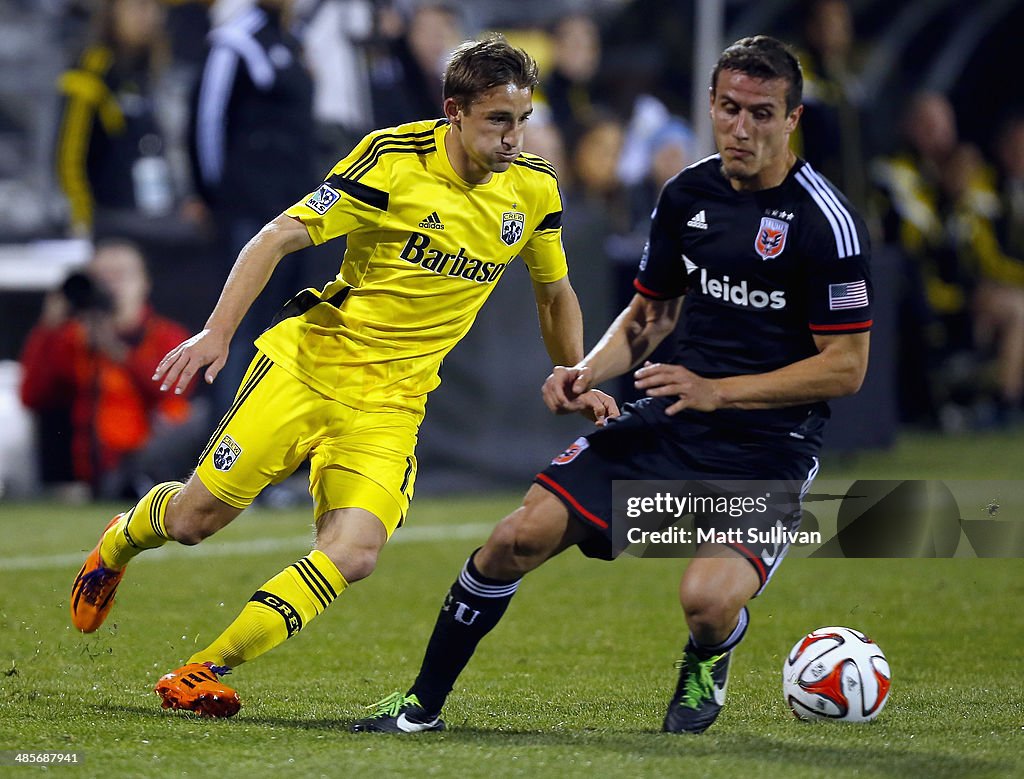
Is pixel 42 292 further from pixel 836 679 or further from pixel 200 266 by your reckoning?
pixel 836 679

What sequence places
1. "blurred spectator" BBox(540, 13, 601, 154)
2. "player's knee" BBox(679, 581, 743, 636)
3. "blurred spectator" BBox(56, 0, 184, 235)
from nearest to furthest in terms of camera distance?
1. "player's knee" BBox(679, 581, 743, 636)
2. "blurred spectator" BBox(56, 0, 184, 235)
3. "blurred spectator" BBox(540, 13, 601, 154)

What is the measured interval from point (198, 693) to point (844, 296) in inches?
83.7

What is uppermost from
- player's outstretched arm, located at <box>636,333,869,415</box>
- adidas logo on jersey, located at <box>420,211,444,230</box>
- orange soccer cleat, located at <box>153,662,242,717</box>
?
adidas logo on jersey, located at <box>420,211,444,230</box>

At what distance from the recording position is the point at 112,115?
11328mm

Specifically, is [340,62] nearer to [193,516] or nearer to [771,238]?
[193,516]

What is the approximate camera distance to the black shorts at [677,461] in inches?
189

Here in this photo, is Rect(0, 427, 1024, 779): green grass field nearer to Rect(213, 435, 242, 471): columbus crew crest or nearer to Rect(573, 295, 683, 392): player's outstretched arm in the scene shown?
Rect(213, 435, 242, 471): columbus crew crest

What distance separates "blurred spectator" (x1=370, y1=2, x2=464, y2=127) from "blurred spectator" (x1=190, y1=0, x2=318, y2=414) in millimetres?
1703

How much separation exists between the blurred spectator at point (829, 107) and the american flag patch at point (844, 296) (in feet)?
25.5

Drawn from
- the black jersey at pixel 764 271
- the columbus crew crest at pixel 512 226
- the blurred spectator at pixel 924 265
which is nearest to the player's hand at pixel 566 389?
the black jersey at pixel 764 271

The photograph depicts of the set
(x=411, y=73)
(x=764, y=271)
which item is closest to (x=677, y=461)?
(x=764, y=271)

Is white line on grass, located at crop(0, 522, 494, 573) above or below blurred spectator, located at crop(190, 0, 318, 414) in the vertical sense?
below

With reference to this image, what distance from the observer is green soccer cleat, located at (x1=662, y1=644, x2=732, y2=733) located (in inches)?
187

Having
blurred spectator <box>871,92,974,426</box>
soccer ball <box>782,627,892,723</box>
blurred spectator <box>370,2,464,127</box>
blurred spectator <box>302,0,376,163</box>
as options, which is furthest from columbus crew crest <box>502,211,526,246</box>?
blurred spectator <box>871,92,974,426</box>
